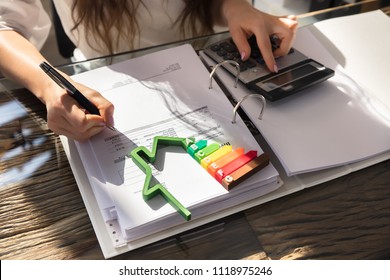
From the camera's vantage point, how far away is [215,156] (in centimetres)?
52

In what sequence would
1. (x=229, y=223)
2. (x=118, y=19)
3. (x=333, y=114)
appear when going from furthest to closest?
(x=118, y=19) → (x=333, y=114) → (x=229, y=223)

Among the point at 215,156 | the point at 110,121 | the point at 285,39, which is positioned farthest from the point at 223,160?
the point at 285,39

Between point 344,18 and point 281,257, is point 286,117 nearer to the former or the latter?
point 281,257

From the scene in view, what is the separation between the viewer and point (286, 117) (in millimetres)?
590

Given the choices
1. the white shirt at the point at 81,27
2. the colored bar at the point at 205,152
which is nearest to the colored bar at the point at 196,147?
the colored bar at the point at 205,152

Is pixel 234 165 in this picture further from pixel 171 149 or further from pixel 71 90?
pixel 71 90

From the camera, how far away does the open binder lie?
480 mm

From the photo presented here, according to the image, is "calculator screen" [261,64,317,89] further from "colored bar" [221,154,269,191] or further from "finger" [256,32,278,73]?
"colored bar" [221,154,269,191]

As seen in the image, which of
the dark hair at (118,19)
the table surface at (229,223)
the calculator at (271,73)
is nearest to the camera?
the table surface at (229,223)

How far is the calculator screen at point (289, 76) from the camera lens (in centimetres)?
63

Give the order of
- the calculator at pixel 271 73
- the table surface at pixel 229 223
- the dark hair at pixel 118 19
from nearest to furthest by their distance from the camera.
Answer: the table surface at pixel 229 223 < the calculator at pixel 271 73 < the dark hair at pixel 118 19

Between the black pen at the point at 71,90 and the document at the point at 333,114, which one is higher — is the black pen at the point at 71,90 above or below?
below

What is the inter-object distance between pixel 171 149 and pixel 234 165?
3.6 inches

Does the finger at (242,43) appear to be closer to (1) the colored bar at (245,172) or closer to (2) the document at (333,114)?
(2) the document at (333,114)
